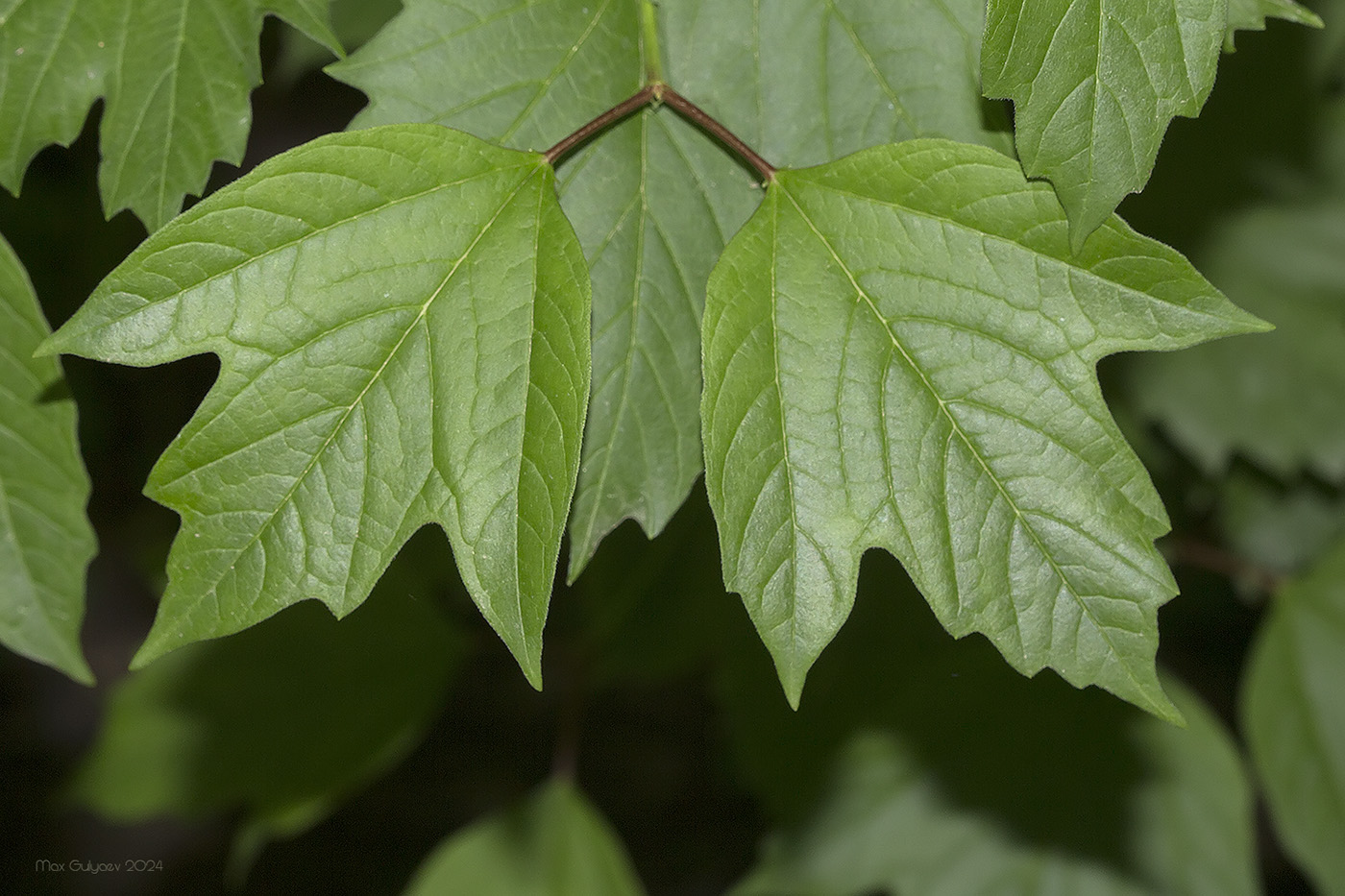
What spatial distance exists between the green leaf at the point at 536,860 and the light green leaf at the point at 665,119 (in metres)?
0.78

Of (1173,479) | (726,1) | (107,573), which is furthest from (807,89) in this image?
(107,573)

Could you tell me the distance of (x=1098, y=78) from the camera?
0.66 m

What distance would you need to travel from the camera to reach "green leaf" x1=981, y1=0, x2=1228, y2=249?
659 mm

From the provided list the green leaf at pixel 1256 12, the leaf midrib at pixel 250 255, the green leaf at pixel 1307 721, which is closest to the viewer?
the leaf midrib at pixel 250 255

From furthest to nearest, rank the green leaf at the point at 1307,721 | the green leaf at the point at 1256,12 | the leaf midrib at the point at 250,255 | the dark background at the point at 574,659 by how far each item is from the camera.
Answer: the dark background at the point at 574,659
the green leaf at the point at 1307,721
the green leaf at the point at 1256,12
the leaf midrib at the point at 250,255

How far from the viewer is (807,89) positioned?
2.77ft

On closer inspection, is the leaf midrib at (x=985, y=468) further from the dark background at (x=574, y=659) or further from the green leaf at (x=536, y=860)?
the green leaf at (x=536, y=860)

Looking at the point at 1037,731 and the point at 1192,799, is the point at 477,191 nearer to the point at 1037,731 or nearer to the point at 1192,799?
the point at 1037,731

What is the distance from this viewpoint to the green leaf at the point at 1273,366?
146 cm

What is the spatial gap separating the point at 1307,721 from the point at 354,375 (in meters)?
1.22

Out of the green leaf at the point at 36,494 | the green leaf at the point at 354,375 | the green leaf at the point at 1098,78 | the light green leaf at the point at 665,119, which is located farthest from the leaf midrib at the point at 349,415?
the green leaf at the point at 1098,78

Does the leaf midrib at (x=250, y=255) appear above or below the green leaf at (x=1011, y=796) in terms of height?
above

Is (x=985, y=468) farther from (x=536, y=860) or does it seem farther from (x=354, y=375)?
(x=536, y=860)

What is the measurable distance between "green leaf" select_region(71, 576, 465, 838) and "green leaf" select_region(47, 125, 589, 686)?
814 millimetres
